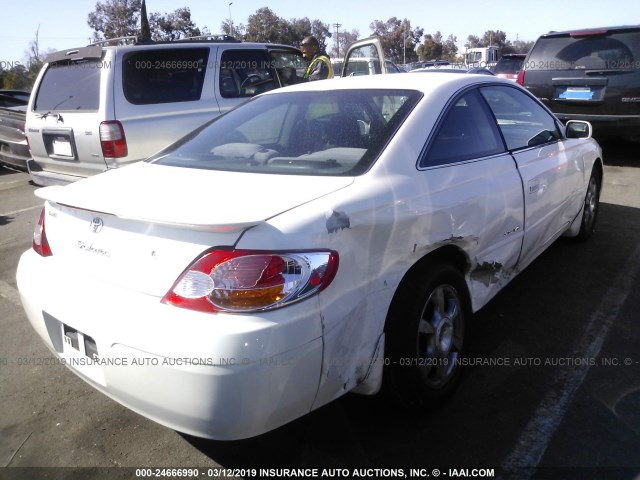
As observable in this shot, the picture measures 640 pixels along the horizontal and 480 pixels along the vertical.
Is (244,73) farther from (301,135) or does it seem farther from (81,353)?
(81,353)

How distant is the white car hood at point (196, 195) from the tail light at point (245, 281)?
0.12 metres

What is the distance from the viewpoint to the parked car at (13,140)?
7.29 meters

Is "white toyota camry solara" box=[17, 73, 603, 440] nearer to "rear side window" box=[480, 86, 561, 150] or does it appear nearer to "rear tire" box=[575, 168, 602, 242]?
"rear side window" box=[480, 86, 561, 150]

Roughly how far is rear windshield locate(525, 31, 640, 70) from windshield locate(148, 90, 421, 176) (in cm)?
624

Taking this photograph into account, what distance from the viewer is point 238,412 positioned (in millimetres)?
1752

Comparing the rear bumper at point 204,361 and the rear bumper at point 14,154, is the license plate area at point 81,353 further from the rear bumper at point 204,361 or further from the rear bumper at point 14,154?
the rear bumper at point 14,154

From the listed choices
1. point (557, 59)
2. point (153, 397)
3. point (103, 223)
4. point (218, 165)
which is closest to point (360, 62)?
point (557, 59)

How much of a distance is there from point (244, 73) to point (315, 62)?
0.98m

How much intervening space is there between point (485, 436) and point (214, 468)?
3.91 feet

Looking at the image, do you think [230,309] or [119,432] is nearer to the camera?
[230,309]

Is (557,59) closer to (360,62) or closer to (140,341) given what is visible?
(360,62)

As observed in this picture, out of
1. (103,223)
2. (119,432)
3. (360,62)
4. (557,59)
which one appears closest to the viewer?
(103,223)

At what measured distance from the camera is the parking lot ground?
2240 mm

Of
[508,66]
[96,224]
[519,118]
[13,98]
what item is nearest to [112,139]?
[96,224]
